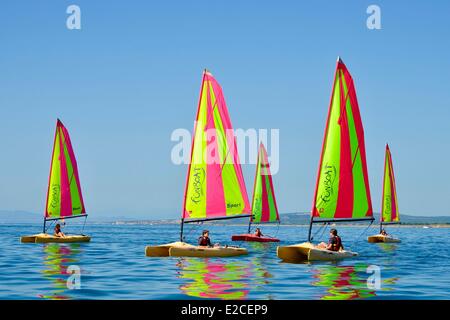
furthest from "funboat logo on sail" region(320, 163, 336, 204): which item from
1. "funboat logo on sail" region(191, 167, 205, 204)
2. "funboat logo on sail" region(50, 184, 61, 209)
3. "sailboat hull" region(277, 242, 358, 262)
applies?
"funboat logo on sail" region(50, 184, 61, 209)

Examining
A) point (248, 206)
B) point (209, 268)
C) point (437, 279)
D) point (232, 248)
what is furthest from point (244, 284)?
point (248, 206)

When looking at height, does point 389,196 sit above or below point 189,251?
above

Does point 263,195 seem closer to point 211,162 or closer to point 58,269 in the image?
point 211,162

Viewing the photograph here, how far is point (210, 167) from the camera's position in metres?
43.8

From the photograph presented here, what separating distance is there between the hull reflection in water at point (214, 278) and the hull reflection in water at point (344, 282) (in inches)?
129

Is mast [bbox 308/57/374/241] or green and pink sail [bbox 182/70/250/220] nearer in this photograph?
mast [bbox 308/57/374/241]

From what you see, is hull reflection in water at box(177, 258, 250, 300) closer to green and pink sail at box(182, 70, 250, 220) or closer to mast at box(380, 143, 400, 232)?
green and pink sail at box(182, 70, 250, 220)

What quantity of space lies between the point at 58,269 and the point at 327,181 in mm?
16780

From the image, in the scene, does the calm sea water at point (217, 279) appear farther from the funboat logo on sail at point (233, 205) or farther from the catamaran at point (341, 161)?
the funboat logo on sail at point (233, 205)

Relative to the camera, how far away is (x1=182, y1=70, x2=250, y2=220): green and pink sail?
4341 centimetres

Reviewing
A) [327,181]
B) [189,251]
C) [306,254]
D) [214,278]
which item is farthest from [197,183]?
[214,278]

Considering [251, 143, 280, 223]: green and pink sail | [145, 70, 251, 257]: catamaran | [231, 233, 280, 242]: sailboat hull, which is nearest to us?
[145, 70, 251, 257]: catamaran

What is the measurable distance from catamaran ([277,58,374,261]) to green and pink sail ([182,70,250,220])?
6.53 metres

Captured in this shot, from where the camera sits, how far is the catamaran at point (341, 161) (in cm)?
4106
